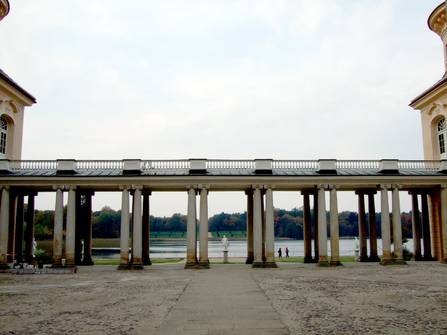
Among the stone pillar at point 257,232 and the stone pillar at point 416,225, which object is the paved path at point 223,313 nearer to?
the stone pillar at point 257,232

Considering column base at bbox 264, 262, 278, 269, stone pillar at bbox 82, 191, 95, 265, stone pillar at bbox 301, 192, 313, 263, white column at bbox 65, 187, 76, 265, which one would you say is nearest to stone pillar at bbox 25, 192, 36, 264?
stone pillar at bbox 82, 191, 95, 265

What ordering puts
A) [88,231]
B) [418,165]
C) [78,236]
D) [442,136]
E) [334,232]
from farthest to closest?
[442,136] → [88,231] → [418,165] → [78,236] → [334,232]

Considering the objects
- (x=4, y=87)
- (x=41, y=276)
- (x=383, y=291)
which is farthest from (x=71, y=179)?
(x=383, y=291)

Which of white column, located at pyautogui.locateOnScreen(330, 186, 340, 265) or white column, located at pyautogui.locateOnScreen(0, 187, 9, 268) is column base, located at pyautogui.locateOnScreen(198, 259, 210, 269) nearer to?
white column, located at pyautogui.locateOnScreen(330, 186, 340, 265)

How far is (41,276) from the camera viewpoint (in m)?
28.1

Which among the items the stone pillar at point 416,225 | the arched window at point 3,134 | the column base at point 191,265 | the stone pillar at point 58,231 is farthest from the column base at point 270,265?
the arched window at point 3,134

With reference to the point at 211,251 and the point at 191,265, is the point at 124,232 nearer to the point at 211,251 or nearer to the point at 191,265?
the point at 191,265

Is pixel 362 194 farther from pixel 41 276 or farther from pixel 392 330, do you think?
pixel 392 330

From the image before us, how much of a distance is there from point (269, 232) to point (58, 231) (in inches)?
640

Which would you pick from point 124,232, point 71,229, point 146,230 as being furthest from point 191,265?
point 71,229

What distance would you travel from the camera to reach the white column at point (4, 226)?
110 ft

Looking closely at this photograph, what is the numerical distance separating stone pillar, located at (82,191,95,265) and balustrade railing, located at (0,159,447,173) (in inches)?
132

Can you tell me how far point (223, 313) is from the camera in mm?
14102

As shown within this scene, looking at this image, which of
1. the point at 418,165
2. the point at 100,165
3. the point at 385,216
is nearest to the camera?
the point at 385,216
